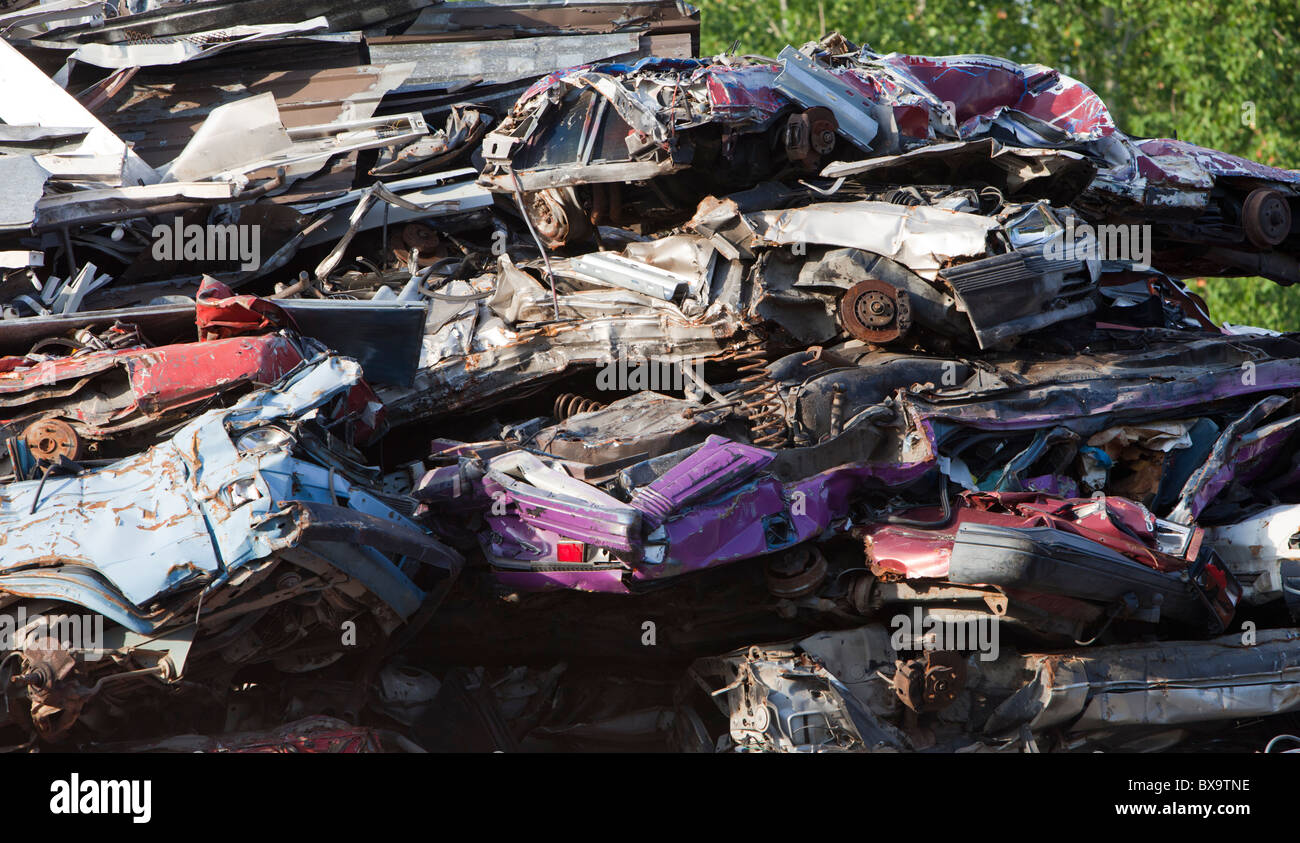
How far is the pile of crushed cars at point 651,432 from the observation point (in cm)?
611

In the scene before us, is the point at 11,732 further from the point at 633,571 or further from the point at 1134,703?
the point at 1134,703

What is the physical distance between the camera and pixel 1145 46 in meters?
21.6

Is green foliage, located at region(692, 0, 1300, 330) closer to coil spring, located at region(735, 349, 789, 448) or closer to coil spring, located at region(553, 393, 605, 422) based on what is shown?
coil spring, located at region(553, 393, 605, 422)

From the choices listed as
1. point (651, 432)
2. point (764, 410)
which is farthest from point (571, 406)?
point (764, 410)

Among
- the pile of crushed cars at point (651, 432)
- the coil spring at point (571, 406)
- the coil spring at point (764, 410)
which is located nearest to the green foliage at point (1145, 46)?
the pile of crushed cars at point (651, 432)

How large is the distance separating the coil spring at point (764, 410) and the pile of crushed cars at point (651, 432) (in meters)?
0.03

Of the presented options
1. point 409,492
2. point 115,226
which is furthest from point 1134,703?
point 115,226

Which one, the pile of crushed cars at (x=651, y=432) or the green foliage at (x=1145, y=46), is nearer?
the pile of crushed cars at (x=651, y=432)

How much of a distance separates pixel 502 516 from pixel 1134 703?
336 centimetres

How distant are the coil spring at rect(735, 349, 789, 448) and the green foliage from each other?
12.5m

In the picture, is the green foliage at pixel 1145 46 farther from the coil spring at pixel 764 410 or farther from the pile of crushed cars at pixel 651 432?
the coil spring at pixel 764 410

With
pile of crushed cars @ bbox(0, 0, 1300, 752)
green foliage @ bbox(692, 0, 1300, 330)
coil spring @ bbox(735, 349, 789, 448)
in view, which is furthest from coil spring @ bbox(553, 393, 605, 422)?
green foliage @ bbox(692, 0, 1300, 330)

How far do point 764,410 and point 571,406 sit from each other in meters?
1.24

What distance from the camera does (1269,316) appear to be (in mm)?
17516
